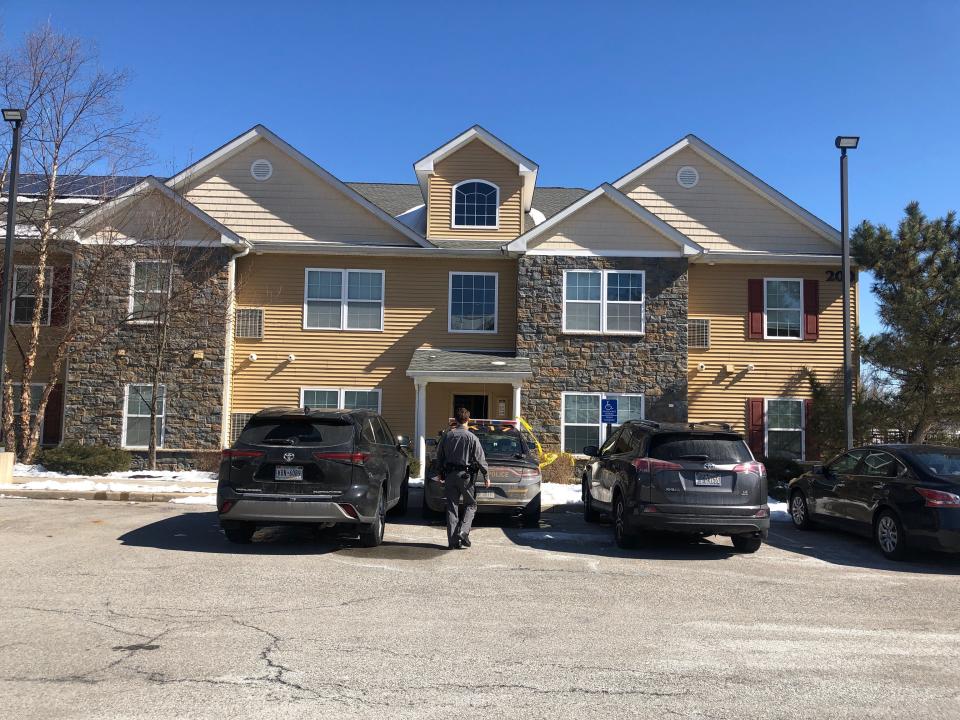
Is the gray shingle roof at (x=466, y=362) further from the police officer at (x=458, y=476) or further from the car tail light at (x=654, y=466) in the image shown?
the car tail light at (x=654, y=466)

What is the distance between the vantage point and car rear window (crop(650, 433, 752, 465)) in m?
9.50

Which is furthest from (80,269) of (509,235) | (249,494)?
(249,494)

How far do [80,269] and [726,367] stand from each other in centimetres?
1674

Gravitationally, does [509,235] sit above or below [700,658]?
above

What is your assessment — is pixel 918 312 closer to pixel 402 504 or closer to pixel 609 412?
pixel 609 412

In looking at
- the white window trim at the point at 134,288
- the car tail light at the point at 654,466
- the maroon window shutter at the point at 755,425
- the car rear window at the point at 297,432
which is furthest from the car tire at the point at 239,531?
the maroon window shutter at the point at 755,425

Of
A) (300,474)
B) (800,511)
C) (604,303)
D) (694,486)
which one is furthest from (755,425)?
(300,474)

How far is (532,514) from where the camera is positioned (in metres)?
11.7

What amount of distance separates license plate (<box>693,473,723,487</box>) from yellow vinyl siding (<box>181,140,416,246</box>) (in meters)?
12.5

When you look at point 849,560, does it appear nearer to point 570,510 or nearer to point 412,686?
point 570,510

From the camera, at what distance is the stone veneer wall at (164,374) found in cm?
1895

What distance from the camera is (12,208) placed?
14602mm

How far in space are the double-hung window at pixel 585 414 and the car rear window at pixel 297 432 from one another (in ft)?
35.6

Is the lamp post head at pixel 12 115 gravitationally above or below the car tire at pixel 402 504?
above
